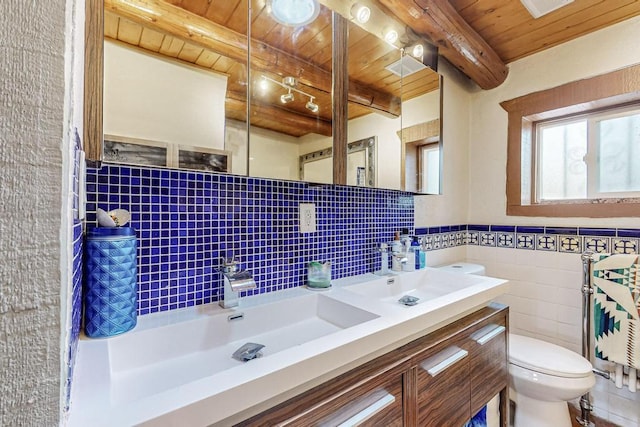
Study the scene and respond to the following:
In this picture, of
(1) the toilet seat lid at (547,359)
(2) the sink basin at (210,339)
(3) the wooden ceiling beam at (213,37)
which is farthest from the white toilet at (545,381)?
(3) the wooden ceiling beam at (213,37)

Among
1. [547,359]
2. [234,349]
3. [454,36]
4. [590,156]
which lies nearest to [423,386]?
[234,349]

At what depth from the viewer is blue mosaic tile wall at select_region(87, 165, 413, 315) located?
84 cm

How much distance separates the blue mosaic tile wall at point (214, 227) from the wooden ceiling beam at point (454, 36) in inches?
32.9

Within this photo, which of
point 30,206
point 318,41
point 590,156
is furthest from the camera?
point 590,156

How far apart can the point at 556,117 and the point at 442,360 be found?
1785mm

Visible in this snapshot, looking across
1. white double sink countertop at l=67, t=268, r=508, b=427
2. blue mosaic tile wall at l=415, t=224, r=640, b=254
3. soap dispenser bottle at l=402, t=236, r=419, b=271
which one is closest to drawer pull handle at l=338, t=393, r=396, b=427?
white double sink countertop at l=67, t=268, r=508, b=427

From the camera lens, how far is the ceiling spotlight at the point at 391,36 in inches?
54.5

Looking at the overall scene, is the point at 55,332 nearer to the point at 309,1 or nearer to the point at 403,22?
the point at 309,1

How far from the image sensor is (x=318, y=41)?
40.9 inches

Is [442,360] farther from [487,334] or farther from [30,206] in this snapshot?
[30,206]

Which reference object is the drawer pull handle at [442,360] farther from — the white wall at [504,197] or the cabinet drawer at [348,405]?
the white wall at [504,197]

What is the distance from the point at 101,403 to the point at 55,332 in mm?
306

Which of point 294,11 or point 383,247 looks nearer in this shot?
point 294,11

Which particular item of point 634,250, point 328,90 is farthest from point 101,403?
point 634,250
